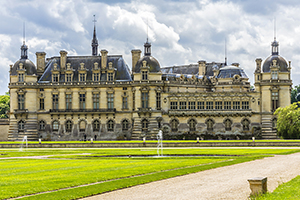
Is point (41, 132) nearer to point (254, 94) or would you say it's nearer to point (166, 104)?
point (166, 104)

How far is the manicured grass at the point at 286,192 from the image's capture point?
61.2 ft

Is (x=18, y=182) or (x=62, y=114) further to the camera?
(x=62, y=114)

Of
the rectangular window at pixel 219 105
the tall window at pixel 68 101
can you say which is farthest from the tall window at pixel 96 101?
the rectangular window at pixel 219 105

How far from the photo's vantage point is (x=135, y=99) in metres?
90.7

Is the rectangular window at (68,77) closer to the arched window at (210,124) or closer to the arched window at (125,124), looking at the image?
the arched window at (125,124)

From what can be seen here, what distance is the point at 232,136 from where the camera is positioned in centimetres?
8894

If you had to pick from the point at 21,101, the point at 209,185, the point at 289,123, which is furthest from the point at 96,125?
the point at 209,185

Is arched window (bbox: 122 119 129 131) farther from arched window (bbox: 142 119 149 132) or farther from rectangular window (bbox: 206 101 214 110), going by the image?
rectangular window (bbox: 206 101 214 110)

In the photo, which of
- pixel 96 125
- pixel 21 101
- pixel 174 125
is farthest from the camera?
pixel 21 101

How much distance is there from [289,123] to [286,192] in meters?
Answer: 62.2

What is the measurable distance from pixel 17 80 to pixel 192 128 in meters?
33.1

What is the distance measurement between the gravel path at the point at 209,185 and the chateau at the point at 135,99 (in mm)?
59061

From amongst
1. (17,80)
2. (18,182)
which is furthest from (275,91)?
(18,182)

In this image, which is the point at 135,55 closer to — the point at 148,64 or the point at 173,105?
the point at 148,64
